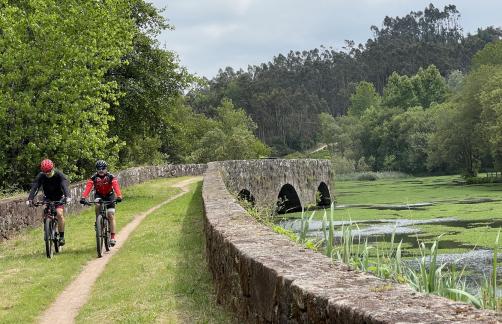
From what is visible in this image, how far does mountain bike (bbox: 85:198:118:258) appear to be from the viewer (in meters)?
13.5

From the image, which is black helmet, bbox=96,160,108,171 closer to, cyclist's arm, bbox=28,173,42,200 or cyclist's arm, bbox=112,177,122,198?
cyclist's arm, bbox=112,177,122,198

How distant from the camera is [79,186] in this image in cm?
2364

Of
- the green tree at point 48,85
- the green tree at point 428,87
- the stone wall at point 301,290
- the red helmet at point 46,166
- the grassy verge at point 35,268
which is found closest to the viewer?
the stone wall at point 301,290

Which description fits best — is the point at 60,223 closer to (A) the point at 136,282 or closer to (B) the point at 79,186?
(A) the point at 136,282

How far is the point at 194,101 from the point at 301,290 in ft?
244

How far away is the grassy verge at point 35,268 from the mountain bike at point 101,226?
299 mm

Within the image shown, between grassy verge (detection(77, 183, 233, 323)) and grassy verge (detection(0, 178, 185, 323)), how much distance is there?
673 millimetres

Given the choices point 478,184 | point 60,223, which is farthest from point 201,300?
point 478,184

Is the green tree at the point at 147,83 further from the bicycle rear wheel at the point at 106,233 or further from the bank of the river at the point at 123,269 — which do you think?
the bicycle rear wheel at the point at 106,233

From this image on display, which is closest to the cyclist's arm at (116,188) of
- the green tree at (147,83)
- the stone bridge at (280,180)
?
the stone bridge at (280,180)

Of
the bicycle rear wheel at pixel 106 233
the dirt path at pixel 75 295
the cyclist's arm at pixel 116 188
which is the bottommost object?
the dirt path at pixel 75 295

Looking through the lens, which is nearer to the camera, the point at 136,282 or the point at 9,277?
the point at 136,282

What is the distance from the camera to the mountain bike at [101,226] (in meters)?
13.5

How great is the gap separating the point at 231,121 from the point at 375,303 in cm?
8999
